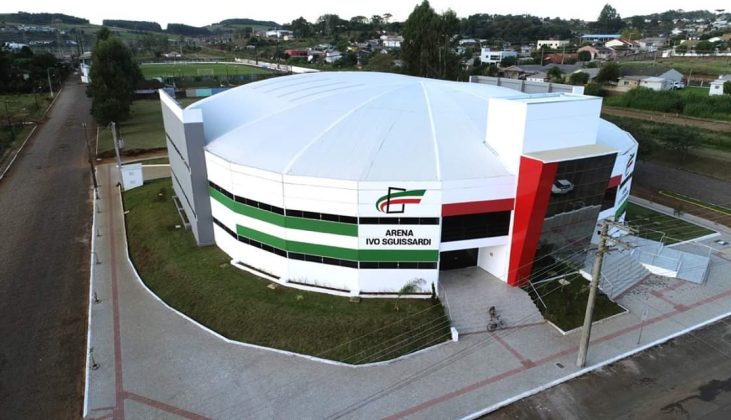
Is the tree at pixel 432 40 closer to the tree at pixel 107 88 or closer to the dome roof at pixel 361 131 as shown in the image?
the dome roof at pixel 361 131

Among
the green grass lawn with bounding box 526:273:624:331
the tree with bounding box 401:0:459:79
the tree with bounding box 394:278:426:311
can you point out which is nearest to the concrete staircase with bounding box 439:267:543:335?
the green grass lawn with bounding box 526:273:624:331

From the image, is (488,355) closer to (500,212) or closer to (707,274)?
(500,212)

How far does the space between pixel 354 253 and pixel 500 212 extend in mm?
8189

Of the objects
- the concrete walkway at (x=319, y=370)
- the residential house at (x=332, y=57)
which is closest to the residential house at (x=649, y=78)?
the concrete walkway at (x=319, y=370)

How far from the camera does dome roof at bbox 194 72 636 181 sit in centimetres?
2477

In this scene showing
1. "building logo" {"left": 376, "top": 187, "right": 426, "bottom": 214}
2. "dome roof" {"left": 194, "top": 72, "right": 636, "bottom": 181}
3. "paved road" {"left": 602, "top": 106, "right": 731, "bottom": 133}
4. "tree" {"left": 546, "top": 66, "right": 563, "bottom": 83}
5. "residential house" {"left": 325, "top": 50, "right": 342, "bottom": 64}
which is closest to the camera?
"building logo" {"left": 376, "top": 187, "right": 426, "bottom": 214}

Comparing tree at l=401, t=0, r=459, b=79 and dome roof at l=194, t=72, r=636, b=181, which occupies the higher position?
tree at l=401, t=0, r=459, b=79

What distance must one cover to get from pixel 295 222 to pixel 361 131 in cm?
659

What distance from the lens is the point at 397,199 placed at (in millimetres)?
23891

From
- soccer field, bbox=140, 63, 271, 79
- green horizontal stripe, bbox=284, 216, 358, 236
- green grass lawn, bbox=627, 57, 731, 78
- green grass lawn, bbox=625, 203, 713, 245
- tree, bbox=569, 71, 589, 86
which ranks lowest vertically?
green grass lawn, bbox=625, 203, 713, 245

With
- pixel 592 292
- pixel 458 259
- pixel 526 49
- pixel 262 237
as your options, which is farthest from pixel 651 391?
pixel 526 49

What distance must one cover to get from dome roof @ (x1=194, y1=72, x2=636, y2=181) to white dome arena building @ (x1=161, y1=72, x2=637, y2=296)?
0.34 ft

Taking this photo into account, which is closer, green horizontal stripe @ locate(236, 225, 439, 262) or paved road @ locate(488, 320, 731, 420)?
paved road @ locate(488, 320, 731, 420)

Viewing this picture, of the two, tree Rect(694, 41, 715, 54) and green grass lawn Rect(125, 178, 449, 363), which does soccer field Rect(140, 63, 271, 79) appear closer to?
green grass lawn Rect(125, 178, 449, 363)
